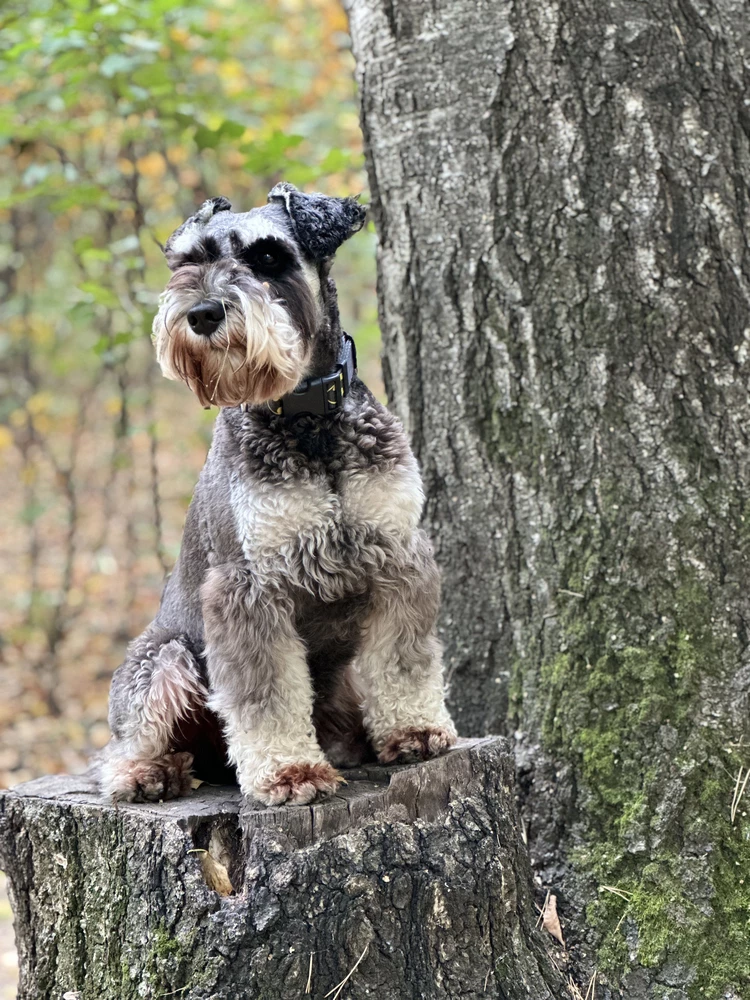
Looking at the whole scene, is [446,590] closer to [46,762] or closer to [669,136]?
[669,136]

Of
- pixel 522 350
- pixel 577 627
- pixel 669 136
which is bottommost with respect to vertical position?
pixel 577 627

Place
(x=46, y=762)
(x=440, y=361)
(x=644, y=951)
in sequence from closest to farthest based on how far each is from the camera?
(x=644, y=951), (x=440, y=361), (x=46, y=762)

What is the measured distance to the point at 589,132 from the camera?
400 centimetres

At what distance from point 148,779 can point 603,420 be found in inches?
87.0

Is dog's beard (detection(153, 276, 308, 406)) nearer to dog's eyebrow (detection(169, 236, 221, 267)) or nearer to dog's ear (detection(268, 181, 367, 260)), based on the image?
dog's eyebrow (detection(169, 236, 221, 267))

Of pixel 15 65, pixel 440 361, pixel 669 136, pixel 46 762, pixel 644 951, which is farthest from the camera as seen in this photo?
pixel 46 762

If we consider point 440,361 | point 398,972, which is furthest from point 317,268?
point 398,972

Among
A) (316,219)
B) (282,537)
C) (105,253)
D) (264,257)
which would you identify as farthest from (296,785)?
(105,253)

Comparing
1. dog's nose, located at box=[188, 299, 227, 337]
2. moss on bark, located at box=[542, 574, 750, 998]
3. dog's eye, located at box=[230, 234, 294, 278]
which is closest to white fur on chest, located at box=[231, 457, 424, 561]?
dog's nose, located at box=[188, 299, 227, 337]

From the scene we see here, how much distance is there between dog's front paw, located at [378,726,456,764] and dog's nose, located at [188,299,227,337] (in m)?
1.57

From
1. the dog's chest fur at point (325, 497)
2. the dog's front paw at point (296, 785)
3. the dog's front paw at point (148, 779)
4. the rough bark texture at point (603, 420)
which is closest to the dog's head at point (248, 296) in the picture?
the dog's chest fur at point (325, 497)

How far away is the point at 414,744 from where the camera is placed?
138 inches

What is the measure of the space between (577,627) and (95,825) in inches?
77.7

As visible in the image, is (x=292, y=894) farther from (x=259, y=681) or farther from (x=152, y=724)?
(x=152, y=724)
